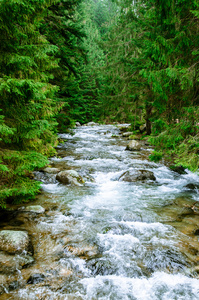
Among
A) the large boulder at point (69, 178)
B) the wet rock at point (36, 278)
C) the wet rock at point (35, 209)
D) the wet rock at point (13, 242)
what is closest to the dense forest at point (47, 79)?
the wet rock at point (35, 209)

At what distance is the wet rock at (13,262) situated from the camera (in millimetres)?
3424

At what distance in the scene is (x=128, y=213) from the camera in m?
5.74

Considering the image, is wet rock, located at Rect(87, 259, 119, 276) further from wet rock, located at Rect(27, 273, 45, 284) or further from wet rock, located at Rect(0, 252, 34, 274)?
wet rock, located at Rect(0, 252, 34, 274)

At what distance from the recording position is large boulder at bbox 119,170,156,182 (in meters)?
8.75

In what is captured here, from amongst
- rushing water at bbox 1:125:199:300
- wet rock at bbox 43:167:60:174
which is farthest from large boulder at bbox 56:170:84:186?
wet rock at bbox 43:167:60:174

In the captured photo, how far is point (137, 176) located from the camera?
347 inches

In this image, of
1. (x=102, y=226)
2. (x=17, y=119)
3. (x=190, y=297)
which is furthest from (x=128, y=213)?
(x=17, y=119)

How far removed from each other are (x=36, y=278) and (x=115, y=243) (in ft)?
5.90

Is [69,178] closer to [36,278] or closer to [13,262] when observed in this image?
[13,262]

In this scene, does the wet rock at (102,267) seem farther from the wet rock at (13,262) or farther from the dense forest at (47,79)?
the dense forest at (47,79)

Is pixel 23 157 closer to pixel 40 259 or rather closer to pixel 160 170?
pixel 40 259

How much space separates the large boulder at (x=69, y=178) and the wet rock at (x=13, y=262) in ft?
14.3

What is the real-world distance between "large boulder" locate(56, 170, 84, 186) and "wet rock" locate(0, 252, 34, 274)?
4348mm

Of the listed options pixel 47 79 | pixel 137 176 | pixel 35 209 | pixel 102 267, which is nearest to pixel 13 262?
pixel 102 267
